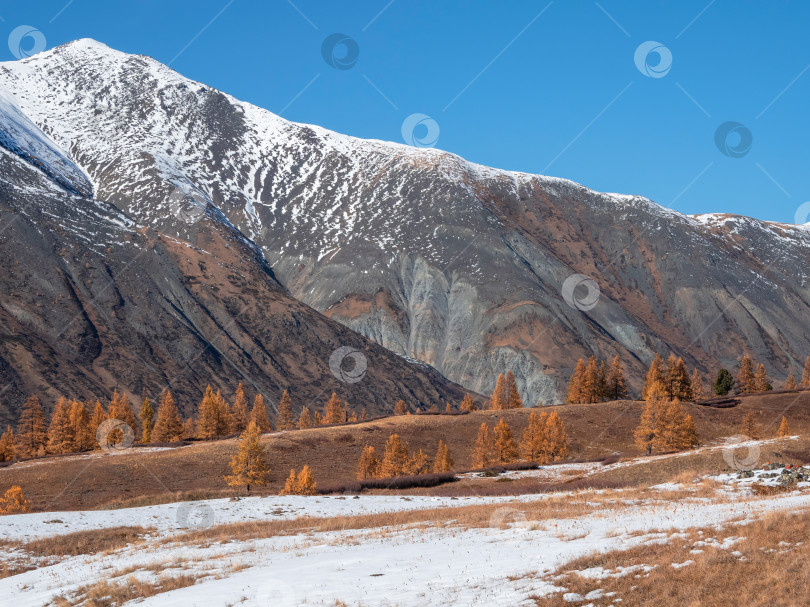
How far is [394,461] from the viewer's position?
68.4 metres

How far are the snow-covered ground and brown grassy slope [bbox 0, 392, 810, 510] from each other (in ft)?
67.7

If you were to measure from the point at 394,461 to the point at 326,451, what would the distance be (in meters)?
15.7

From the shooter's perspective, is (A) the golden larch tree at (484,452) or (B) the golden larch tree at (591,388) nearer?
(A) the golden larch tree at (484,452)

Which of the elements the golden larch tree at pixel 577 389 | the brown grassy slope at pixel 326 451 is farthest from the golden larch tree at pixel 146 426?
the golden larch tree at pixel 577 389

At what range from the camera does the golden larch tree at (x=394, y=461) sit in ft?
221

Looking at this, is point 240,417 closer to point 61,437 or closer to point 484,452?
point 61,437

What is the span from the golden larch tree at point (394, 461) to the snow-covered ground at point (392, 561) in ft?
127

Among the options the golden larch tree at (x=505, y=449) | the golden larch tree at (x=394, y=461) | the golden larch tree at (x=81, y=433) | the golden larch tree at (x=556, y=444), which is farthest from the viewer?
the golden larch tree at (x=81, y=433)

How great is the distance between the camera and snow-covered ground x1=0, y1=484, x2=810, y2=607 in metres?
16.4

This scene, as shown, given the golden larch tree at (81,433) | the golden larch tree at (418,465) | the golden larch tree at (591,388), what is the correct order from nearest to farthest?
the golden larch tree at (418,465)
the golden larch tree at (81,433)
the golden larch tree at (591,388)

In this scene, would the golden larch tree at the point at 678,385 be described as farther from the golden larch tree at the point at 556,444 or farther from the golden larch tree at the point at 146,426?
the golden larch tree at the point at 146,426

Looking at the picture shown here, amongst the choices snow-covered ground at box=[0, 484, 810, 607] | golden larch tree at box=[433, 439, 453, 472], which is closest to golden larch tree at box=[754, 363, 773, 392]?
→ golden larch tree at box=[433, 439, 453, 472]

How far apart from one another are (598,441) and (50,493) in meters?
58.9

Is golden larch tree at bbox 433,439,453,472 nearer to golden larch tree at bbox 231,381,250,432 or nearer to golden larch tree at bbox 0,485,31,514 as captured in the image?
golden larch tree at bbox 0,485,31,514
